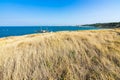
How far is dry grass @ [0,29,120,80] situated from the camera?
831 centimetres

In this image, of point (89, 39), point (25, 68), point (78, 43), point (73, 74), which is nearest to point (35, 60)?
point (25, 68)

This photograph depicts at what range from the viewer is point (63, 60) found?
936cm

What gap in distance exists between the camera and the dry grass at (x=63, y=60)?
27.3 ft

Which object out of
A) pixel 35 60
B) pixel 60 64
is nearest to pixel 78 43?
pixel 60 64

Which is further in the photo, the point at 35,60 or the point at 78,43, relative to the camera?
the point at 78,43

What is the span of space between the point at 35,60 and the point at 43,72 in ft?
4.29

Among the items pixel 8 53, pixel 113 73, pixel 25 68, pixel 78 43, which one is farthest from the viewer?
pixel 78 43

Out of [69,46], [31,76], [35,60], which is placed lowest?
[31,76]

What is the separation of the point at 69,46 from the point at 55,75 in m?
3.11

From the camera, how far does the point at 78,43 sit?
11203 mm

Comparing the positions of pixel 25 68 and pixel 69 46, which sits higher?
pixel 69 46

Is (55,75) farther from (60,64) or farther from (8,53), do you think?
(8,53)

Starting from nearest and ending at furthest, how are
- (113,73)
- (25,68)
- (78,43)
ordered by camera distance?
1. (113,73)
2. (25,68)
3. (78,43)

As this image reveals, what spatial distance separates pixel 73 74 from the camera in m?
8.31
